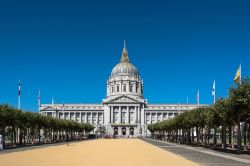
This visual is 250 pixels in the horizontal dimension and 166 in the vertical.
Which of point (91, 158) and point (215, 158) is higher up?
point (91, 158)

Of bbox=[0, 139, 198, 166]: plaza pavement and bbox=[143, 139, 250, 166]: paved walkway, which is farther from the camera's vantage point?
bbox=[143, 139, 250, 166]: paved walkway

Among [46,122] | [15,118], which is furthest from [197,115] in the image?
[46,122]

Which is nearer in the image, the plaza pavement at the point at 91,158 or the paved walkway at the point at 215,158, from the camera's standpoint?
the plaza pavement at the point at 91,158

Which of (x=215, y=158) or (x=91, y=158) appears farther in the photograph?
(x=215, y=158)

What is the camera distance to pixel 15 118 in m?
79.8

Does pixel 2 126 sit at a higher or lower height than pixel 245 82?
lower

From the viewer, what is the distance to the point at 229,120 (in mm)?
61000

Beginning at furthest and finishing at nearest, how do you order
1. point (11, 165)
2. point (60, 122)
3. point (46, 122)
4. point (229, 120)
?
1. point (60, 122)
2. point (46, 122)
3. point (229, 120)
4. point (11, 165)

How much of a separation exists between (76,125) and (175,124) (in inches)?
1869

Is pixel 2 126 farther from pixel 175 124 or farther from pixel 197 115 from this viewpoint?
pixel 175 124

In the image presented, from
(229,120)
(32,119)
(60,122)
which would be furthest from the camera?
(60,122)

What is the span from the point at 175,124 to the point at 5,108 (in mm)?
48390

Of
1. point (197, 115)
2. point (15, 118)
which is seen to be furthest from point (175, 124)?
point (15, 118)

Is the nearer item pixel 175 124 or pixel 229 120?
pixel 229 120
